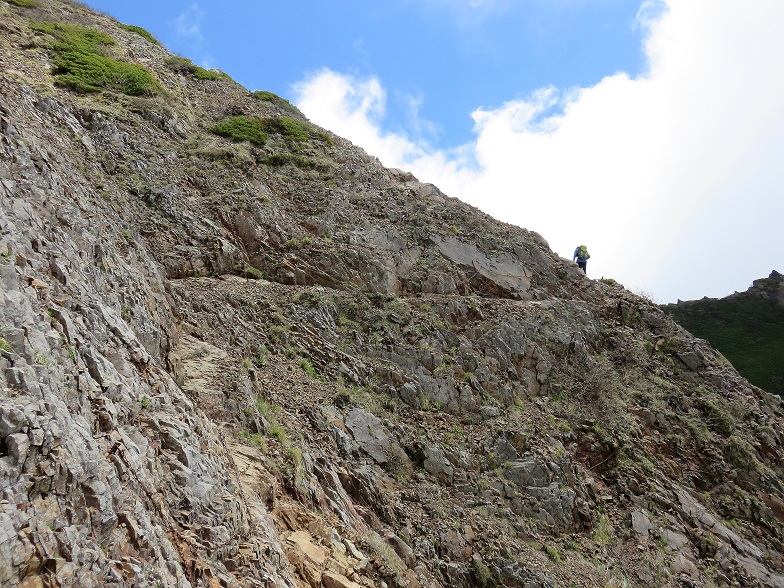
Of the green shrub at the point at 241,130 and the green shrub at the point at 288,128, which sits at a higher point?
the green shrub at the point at 288,128

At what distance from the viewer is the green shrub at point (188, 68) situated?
103ft

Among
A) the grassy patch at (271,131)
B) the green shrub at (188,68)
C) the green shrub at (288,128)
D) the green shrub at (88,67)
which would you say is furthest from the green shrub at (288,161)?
the green shrub at (188,68)

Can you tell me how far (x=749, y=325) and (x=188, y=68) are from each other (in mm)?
55858

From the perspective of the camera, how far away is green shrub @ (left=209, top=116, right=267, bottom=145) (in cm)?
2577

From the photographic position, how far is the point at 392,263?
21234mm

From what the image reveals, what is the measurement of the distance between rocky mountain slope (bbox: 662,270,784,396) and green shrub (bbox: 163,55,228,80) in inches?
1509

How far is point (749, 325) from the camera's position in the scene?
5534cm

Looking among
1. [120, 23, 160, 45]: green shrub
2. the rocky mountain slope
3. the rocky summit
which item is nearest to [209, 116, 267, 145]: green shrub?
the rocky summit

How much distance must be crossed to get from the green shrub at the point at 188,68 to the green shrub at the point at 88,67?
407 centimetres

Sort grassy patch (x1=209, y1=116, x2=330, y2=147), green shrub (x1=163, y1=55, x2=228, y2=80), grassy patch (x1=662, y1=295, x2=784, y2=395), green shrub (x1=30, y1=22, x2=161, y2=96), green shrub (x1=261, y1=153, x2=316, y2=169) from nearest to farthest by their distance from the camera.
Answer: green shrub (x1=30, y1=22, x2=161, y2=96), green shrub (x1=261, y1=153, x2=316, y2=169), grassy patch (x1=209, y1=116, x2=330, y2=147), green shrub (x1=163, y1=55, x2=228, y2=80), grassy patch (x1=662, y1=295, x2=784, y2=395)

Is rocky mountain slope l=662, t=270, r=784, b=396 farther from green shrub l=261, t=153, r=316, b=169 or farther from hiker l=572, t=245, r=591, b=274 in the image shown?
green shrub l=261, t=153, r=316, b=169

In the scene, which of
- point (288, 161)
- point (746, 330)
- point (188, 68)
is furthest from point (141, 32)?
point (746, 330)

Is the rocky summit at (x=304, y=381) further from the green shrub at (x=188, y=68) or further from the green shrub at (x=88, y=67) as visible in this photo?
the green shrub at (x=188, y=68)

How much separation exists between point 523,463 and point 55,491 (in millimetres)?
12203
